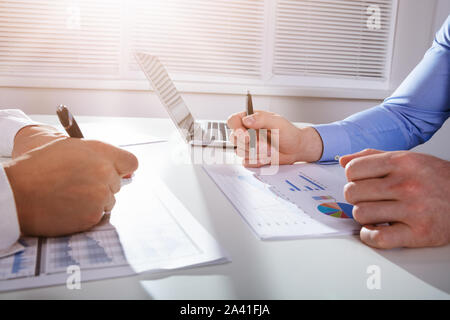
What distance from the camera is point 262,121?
30.2 inches

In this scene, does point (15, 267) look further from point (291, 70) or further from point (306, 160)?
point (291, 70)

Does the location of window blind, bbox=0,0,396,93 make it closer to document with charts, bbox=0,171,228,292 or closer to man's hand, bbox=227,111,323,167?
man's hand, bbox=227,111,323,167

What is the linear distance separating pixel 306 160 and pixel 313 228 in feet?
1.21

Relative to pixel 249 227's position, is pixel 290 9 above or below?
above

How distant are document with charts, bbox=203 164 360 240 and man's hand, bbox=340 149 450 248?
0.04 meters

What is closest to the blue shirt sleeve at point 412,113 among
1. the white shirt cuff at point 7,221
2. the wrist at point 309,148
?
the wrist at point 309,148

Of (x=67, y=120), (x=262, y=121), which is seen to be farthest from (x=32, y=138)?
(x=262, y=121)

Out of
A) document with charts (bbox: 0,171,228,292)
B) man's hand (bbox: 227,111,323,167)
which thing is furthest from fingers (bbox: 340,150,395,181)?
man's hand (bbox: 227,111,323,167)

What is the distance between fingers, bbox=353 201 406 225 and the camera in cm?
42

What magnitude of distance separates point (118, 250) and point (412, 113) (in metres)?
0.87

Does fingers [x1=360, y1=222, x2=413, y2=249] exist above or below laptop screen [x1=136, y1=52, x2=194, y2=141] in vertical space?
below

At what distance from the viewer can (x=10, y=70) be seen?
227cm

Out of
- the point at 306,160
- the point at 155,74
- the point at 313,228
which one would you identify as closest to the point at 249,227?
the point at 313,228

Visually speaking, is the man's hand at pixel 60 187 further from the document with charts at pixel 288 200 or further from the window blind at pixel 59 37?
the window blind at pixel 59 37
